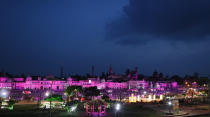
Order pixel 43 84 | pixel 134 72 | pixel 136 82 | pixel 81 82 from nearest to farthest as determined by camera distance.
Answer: pixel 43 84
pixel 81 82
pixel 136 82
pixel 134 72

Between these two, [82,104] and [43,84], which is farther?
[43,84]

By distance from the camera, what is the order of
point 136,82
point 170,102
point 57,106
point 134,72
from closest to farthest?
point 170,102, point 57,106, point 136,82, point 134,72

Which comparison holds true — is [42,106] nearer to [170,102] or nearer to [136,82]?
[170,102]

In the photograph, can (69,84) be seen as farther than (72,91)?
Yes

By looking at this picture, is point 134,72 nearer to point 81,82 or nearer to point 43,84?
point 81,82

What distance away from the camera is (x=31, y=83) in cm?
9944

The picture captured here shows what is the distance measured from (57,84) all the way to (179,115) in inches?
3366

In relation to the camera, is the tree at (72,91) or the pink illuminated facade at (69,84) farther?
the pink illuminated facade at (69,84)

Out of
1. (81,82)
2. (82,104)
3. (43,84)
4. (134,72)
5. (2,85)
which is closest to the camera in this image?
(82,104)

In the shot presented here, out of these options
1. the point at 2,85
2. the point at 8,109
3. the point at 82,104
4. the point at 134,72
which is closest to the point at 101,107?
the point at 82,104

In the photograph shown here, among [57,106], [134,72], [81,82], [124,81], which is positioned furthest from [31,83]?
[57,106]

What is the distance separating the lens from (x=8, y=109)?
29281 mm

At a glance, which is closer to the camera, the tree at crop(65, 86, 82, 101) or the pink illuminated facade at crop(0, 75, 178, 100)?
the tree at crop(65, 86, 82, 101)

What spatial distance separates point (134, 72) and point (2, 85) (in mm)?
77334
